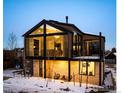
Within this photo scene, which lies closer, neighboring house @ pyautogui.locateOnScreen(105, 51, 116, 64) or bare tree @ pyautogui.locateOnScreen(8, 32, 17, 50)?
neighboring house @ pyautogui.locateOnScreen(105, 51, 116, 64)

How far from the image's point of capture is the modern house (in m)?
2.10

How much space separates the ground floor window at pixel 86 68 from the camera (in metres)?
2.08

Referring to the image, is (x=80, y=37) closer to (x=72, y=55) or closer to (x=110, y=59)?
(x=72, y=55)

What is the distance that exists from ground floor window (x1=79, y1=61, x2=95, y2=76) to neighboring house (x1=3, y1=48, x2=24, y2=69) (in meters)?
0.60

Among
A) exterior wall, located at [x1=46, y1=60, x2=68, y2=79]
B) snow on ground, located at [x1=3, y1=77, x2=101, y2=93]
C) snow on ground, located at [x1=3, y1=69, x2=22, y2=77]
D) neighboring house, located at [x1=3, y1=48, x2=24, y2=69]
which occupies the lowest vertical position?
snow on ground, located at [x1=3, y1=77, x2=101, y2=93]

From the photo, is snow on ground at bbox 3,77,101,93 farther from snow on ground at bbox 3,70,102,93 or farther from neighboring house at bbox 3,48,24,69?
neighboring house at bbox 3,48,24,69

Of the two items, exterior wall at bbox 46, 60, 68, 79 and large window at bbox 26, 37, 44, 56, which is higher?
large window at bbox 26, 37, 44, 56

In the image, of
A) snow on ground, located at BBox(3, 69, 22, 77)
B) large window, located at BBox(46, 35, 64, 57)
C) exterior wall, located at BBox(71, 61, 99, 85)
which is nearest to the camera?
exterior wall, located at BBox(71, 61, 99, 85)

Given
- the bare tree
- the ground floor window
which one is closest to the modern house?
the ground floor window

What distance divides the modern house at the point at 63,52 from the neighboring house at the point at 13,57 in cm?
7

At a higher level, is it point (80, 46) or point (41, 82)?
point (80, 46)

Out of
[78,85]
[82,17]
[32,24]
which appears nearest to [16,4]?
[32,24]

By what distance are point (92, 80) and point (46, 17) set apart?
726mm
